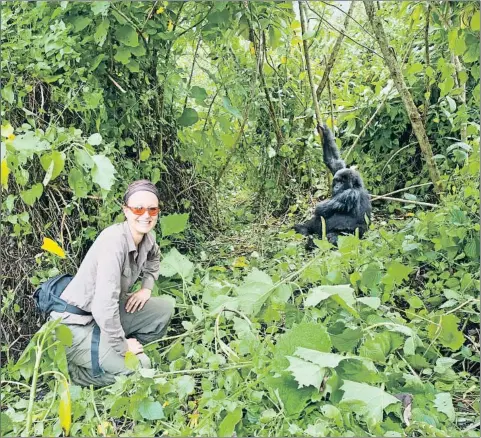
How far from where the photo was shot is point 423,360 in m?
2.64

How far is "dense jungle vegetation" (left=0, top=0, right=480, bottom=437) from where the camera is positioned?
2348 millimetres

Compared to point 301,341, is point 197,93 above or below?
above

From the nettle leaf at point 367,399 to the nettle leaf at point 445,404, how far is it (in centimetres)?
25

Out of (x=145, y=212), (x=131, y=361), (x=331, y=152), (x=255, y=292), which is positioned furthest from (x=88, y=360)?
(x=331, y=152)

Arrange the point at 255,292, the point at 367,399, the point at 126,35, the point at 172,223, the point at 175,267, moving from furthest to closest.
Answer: the point at 172,223, the point at 175,267, the point at 126,35, the point at 255,292, the point at 367,399

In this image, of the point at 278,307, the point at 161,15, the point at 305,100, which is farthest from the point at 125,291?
the point at 305,100

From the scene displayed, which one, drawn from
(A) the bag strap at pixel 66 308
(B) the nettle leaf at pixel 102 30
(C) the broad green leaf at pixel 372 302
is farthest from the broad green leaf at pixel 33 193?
(C) the broad green leaf at pixel 372 302

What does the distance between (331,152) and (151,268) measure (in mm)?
2038

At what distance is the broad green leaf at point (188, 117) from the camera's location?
4.12 meters

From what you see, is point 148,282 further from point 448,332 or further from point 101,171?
point 448,332

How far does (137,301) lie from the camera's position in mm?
3012

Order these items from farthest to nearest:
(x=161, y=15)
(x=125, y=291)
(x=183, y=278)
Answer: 1. (x=161, y=15)
2. (x=183, y=278)
3. (x=125, y=291)

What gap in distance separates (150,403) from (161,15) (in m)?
2.46

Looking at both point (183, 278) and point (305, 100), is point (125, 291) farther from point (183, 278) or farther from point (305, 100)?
point (305, 100)
